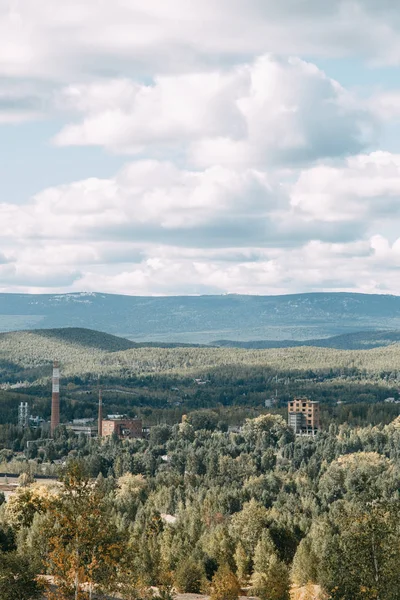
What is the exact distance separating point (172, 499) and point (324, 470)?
36.1 metres

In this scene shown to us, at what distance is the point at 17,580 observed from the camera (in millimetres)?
80312

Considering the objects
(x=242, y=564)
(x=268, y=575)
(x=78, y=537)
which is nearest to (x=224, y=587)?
(x=268, y=575)

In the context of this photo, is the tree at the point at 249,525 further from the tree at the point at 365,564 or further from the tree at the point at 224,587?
the tree at the point at 365,564

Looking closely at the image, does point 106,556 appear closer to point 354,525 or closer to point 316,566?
point 354,525

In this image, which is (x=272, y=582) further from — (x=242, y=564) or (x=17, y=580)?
(x=17, y=580)

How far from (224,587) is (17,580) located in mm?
20394

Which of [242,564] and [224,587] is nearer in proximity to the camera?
[224,587]

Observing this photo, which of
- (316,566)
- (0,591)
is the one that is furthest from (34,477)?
(0,591)

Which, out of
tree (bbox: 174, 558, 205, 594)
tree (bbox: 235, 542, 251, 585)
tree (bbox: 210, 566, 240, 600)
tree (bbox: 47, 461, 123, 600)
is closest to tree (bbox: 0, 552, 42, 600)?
tree (bbox: 47, 461, 123, 600)

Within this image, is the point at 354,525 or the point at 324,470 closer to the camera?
the point at 354,525

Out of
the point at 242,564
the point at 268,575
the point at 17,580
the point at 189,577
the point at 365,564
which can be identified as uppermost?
the point at 365,564

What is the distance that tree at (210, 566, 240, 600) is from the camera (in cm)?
9431

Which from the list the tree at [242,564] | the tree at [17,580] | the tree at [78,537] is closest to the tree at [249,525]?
the tree at [242,564]

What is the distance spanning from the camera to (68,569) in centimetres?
6969
